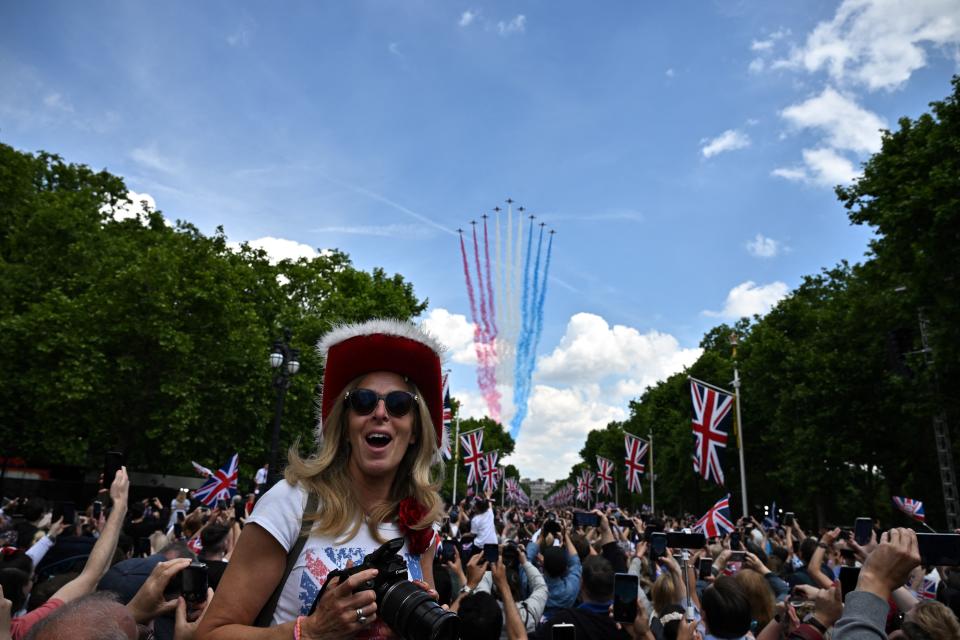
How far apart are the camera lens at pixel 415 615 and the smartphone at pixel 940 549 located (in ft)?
7.31

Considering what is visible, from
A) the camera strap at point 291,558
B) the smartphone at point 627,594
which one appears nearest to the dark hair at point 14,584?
the camera strap at point 291,558

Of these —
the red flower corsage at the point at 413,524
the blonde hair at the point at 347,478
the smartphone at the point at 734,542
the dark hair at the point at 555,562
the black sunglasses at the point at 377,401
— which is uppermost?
the black sunglasses at the point at 377,401

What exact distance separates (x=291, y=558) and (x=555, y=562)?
4.84 m

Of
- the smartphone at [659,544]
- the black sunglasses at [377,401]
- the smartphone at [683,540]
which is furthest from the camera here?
the smartphone at [659,544]

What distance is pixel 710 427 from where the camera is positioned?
18297mm

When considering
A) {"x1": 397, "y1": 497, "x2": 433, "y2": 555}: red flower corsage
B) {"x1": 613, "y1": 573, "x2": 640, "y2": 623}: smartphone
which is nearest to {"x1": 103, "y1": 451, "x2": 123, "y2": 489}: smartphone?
{"x1": 397, "y1": 497, "x2": 433, "y2": 555}: red flower corsage

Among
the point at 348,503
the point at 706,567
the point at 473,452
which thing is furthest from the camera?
the point at 473,452

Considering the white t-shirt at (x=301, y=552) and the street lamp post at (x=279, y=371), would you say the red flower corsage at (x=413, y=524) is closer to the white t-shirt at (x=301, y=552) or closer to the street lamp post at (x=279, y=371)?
the white t-shirt at (x=301, y=552)

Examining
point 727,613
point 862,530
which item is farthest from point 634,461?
point 727,613

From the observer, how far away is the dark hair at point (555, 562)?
21.2ft

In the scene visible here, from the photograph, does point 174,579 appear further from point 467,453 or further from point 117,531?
point 467,453

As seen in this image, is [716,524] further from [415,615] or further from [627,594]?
[415,615]

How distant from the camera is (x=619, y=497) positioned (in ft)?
331

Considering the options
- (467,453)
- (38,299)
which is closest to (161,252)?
(38,299)
